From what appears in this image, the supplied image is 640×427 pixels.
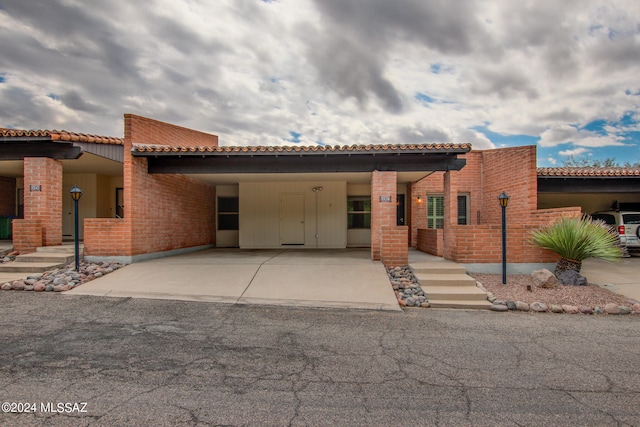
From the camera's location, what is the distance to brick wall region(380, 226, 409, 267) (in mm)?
Result: 8945

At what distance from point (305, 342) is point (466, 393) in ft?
6.70

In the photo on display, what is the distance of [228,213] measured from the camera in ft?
48.6

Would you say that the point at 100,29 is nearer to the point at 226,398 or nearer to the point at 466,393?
the point at 226,398

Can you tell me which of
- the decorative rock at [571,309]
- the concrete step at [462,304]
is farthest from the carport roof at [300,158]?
the decorative rock at [571,309]

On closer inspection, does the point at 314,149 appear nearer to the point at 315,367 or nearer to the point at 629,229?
the point at 315,367

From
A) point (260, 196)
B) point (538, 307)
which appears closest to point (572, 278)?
point (538, 307)

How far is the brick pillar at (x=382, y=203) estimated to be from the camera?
9617 millimetres

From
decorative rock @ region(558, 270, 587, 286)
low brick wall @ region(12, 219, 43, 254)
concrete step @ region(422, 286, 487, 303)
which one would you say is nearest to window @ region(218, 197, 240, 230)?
low brick wall @ region(12, 219, 43, 254)

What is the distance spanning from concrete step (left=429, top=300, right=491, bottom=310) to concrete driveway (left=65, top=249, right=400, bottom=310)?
79 cm

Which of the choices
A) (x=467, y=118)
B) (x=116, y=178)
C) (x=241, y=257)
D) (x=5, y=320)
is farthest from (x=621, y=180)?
(x=116, y=178)

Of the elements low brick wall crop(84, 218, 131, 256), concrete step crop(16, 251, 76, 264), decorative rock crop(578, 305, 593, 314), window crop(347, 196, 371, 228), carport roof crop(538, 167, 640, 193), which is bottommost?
decorative rock crop(578, 305, 593, 314)

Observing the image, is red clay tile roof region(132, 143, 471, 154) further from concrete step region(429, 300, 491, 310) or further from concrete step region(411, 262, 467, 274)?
concrete step region(429, 300, 491, 310)

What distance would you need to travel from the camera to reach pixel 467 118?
54.6ft

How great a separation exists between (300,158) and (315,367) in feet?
22.9
